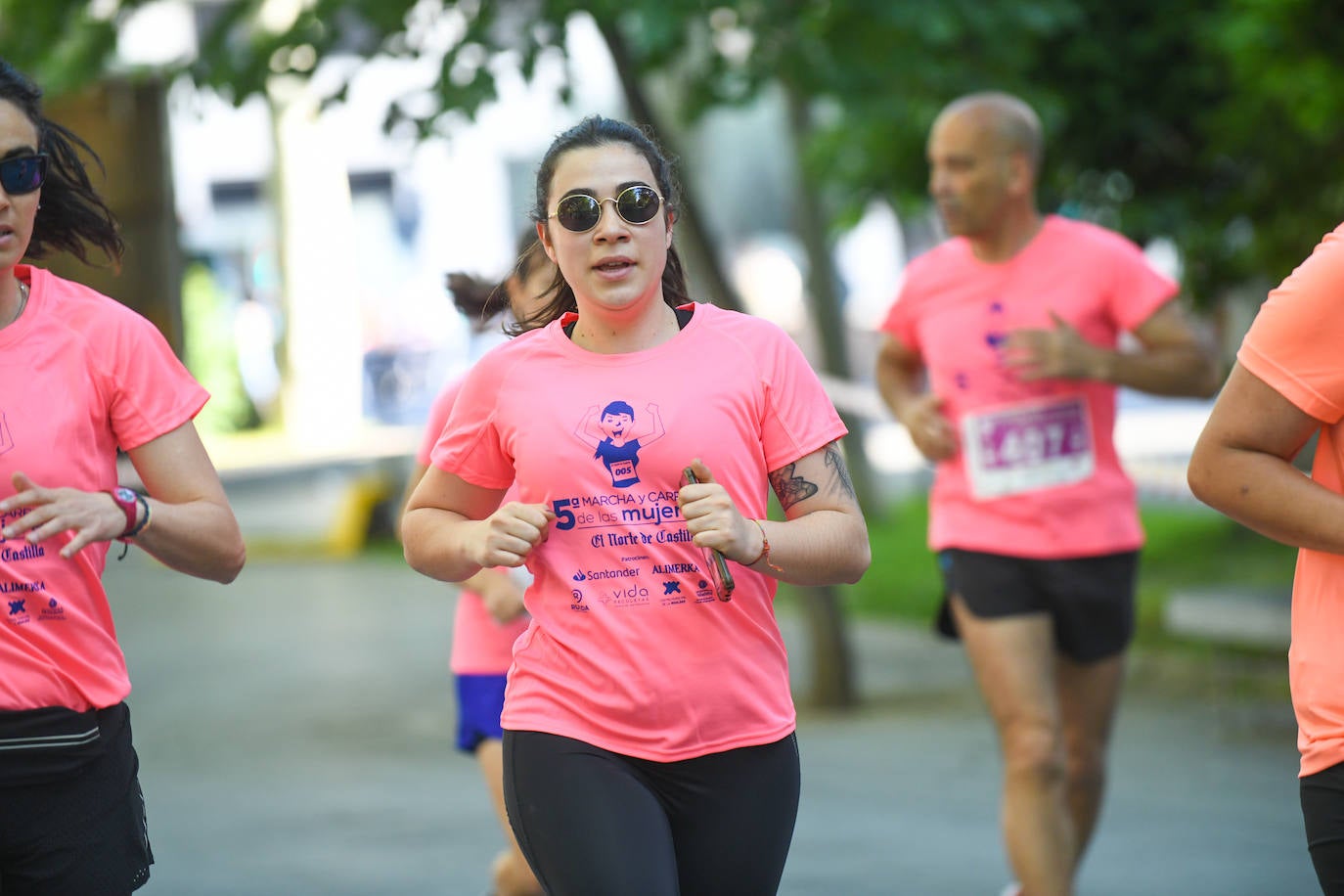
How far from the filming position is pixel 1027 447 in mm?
5070

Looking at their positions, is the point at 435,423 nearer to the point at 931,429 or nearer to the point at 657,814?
the point at 931,429

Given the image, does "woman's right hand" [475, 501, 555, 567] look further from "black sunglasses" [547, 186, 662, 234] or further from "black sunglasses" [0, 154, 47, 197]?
"black sunglasses" [0, 154, 47, 197]

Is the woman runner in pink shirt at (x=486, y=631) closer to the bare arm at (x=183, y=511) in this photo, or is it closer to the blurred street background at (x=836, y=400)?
the blurred street background at (x=836, y=400)

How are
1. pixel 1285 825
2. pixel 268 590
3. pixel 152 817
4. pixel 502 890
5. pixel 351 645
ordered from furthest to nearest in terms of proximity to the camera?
pixel 268 590, pixel 351 645, pixel 152 817, pixel 1285 825, pixel 502 890

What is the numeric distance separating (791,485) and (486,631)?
1.64 metres

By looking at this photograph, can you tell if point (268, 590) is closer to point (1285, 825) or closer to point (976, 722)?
point (976, 722)

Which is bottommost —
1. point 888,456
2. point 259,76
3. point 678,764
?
point 888,456

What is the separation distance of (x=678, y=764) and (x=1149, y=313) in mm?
2577

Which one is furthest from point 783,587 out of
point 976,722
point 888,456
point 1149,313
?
point 1149,313

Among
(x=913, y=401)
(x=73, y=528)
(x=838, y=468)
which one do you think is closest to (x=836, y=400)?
(x=913, y=401)

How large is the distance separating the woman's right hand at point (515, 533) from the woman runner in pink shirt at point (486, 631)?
1268 mm

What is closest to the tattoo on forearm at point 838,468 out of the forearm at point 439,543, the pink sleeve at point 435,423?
the forearm at point 439,543

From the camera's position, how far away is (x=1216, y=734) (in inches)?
316

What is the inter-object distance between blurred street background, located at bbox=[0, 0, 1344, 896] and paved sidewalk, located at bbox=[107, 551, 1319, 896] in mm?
24
